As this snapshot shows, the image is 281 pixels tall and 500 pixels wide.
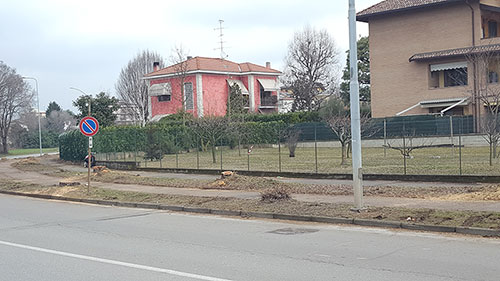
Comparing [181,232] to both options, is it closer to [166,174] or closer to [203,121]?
[166,174]

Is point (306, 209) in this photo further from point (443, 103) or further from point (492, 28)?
point (492, 28)

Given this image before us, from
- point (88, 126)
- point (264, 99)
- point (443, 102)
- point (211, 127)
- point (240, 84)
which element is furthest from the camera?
point (264, 99)

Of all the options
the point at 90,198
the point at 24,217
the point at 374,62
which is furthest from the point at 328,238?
the point at 374,62

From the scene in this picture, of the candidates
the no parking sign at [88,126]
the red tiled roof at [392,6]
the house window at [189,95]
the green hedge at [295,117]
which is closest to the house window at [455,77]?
the red tiled roof at [392,6]

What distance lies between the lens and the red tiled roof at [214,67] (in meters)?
63.9

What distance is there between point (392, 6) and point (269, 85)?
78.4 ft

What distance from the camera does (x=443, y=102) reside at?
1751 inches

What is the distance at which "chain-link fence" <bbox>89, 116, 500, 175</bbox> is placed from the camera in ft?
95.3

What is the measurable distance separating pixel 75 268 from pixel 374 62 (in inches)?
1711

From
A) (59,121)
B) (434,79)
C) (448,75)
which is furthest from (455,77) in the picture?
(59,121)

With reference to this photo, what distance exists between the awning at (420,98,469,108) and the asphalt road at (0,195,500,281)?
3353 centimetres

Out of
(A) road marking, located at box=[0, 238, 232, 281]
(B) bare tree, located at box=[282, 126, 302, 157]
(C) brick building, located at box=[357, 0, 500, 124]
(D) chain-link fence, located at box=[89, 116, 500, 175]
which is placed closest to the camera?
(A) road marking, located at box=[0, 238, 232, 281]

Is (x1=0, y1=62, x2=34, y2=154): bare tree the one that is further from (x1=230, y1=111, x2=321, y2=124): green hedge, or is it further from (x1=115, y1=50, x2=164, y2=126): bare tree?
(x1=230, y1=111, x2=321, y2=124): green hedge

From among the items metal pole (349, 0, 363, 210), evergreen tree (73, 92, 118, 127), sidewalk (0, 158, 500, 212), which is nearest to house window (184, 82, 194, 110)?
evergreen tree (73, 92, 118, 127)
